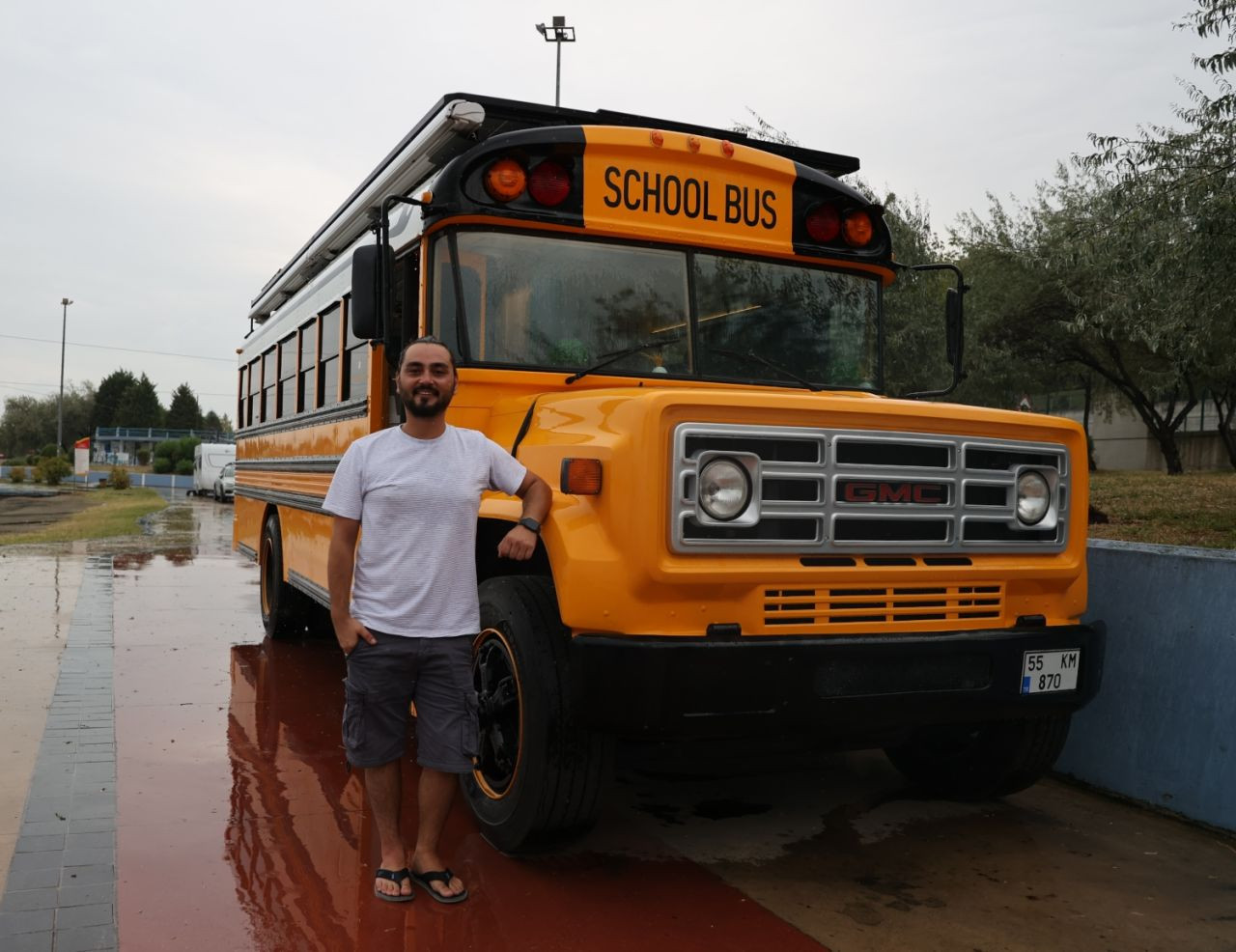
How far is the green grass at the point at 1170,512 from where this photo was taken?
1234cm

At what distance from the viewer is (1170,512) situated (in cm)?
1506

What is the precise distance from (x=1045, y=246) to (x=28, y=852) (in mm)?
24889

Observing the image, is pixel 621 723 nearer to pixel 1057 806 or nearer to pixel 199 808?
pixel 199 808

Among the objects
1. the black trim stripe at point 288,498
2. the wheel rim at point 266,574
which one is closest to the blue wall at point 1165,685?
the black trim stripe at point 288,498

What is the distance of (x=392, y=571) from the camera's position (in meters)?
3.82

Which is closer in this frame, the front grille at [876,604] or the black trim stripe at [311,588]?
the front grille at [876,604]

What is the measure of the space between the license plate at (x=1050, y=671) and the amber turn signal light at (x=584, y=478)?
5.45ft

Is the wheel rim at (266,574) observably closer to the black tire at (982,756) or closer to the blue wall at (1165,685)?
the black tire at (982,756)

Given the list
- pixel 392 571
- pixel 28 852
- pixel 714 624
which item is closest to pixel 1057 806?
pixel 714 624

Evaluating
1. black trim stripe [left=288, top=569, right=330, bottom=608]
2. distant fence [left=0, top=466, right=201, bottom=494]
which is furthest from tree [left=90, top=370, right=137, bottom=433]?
black trim stripe [left=288, top=569, right=330, bottom=608]

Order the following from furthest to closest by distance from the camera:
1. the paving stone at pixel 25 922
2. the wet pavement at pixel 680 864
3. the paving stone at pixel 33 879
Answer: the paving stone at pixel 33 879
the wet pavement at pixel 680 864
the paving stone at pixel 25 922

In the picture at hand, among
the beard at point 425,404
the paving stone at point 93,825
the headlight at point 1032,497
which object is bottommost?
the paving stone at point 93,825

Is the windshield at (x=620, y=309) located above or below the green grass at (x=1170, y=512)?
above

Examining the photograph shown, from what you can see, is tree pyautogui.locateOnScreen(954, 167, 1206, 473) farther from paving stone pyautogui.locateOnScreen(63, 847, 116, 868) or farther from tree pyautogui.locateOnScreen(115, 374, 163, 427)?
tree pyautogui.locateOnScreen(115, 374, 163, 427)
